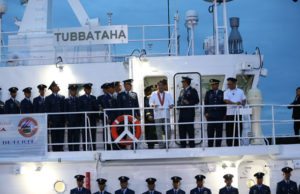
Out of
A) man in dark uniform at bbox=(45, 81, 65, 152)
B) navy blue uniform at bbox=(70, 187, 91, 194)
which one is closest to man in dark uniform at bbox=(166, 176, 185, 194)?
navy blue uniform at bbox=(70, 187, 91, 194)

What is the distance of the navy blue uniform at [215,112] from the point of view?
15820 mm

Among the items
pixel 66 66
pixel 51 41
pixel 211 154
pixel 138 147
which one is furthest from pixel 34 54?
pixel 211 154

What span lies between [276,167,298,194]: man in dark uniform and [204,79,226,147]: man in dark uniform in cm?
185

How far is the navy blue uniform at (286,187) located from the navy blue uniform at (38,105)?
6.18 metres

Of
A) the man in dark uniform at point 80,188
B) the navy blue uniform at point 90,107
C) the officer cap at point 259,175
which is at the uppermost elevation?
the navy blue uniform at point 90,107

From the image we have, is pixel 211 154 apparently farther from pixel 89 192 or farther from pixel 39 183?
pixel 39 183

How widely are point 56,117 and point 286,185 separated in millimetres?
5914

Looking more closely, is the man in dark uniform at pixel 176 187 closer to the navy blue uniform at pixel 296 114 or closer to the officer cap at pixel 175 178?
the officer cap at pixel 175 178

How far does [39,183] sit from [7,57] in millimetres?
5078

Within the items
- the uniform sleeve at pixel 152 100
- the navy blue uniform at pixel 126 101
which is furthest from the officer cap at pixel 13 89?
the uniform sleeve at pixel 152 100

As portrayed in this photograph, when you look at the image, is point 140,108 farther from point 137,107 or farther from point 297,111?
point 297,111

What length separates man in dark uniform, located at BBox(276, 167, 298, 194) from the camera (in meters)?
15.0

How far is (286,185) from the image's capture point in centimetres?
1502

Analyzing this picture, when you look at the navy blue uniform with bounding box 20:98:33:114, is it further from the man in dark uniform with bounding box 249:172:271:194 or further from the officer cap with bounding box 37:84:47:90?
the man in dark uniform with bounding box 249:172:271:194
